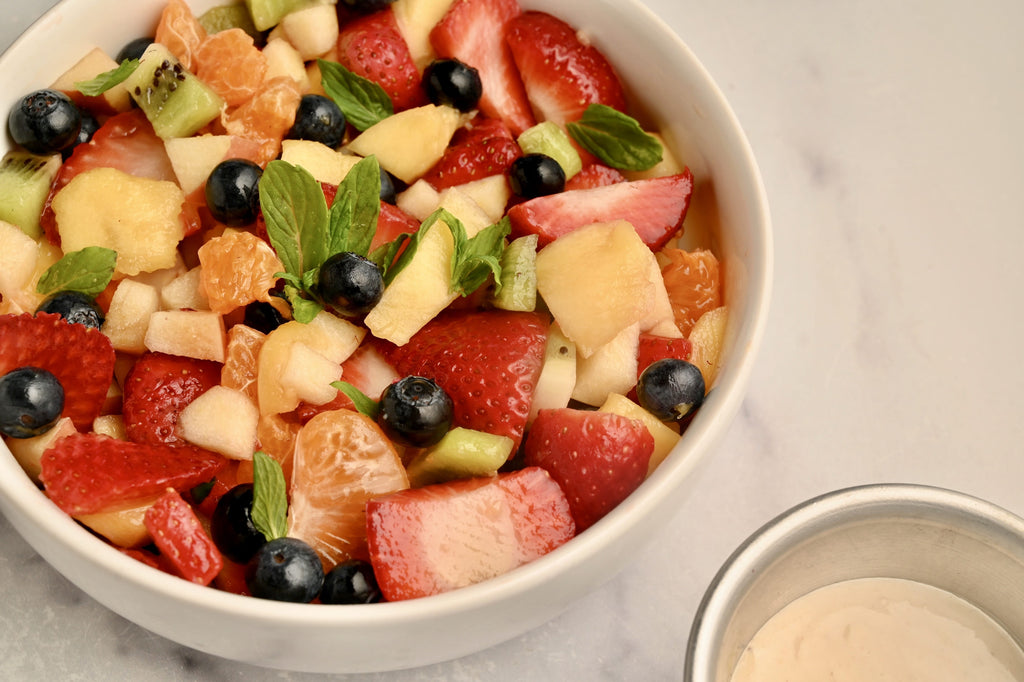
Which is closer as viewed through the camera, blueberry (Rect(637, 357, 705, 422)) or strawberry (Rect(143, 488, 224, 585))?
strawberry (Rect(143, 488, 224, 585))

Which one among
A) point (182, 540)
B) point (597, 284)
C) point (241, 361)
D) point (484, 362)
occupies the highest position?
point (597, 284)

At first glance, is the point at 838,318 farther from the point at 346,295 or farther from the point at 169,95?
the point at 169,95

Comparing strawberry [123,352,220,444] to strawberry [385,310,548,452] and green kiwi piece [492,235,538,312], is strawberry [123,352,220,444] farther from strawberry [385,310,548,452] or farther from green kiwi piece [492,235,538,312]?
green kiwi piece [492,235,538,312]

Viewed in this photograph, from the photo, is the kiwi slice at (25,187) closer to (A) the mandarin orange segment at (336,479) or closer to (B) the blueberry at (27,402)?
(B) the blueberry at (27,402)

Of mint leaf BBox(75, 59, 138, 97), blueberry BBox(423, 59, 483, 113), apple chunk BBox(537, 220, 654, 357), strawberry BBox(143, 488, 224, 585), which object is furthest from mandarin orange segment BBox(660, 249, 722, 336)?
mint leaf BBox(75, 59, 138, 97)

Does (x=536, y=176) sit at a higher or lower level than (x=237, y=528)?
higher

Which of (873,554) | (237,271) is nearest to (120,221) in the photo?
(237,271)

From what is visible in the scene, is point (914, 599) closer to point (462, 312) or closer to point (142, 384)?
point (462, 312)
